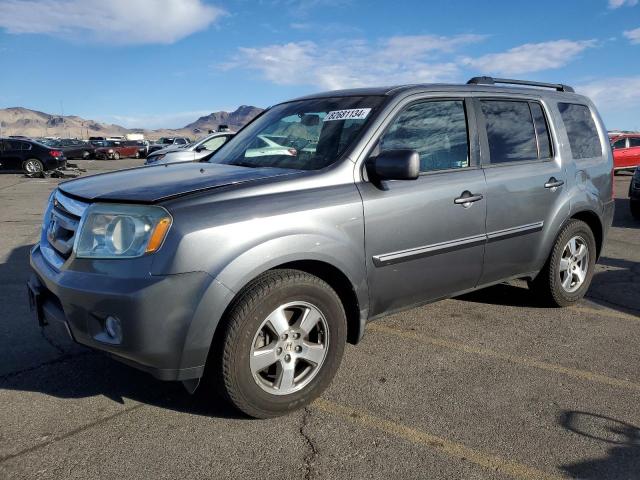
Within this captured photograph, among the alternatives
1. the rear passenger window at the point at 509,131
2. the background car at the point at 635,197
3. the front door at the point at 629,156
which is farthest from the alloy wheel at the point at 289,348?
the front door at the point at 629,156

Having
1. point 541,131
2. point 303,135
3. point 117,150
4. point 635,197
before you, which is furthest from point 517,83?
point 117,150

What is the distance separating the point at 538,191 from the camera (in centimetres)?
430

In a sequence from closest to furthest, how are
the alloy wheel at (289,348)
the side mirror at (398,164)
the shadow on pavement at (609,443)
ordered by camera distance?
1. the shadow on pavement at (609,443)
2. the alloy wheel at (289,348)
3. the side mirror at (398,164)

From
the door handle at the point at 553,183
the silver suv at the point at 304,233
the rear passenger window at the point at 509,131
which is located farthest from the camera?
the door handle at the point at 553,183

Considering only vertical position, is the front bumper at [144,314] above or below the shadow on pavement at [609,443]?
above

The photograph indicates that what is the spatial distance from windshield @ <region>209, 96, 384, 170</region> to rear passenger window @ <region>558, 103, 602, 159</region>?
6.94 feet

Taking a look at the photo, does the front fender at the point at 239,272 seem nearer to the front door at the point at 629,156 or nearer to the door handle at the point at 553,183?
the door handle at the point at 553,183

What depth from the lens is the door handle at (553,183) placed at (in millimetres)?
4371

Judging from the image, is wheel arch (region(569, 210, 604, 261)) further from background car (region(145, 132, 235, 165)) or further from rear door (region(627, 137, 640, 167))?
rear door (region(627, 137, 640, 167))

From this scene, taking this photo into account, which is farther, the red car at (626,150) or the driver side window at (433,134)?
the red car at (626,150)

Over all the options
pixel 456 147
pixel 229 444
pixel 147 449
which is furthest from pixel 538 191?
Answer: pixel 147 449

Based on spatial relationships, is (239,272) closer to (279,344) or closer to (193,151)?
(279,344)

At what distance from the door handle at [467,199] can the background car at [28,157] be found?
22545 mm

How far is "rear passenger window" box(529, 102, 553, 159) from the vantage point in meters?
4.50
